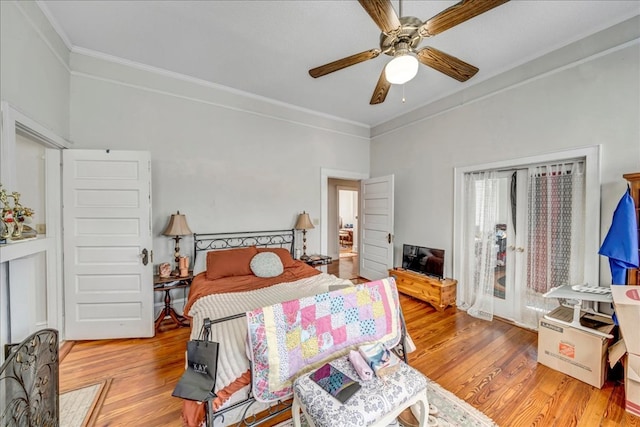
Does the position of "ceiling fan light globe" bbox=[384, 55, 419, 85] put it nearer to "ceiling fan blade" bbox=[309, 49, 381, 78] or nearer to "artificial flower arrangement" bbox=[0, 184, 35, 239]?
"ceiling fan blade" bbox=[309, 49, 381, 78]

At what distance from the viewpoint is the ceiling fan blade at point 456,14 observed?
136 cm

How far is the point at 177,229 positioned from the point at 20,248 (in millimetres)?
1560

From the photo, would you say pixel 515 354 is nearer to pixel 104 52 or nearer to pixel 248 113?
pixel 248 113

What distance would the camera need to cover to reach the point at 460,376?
7.02ft

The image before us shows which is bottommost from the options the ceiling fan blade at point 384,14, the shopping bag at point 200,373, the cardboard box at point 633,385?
the cardboard box at point 633,385

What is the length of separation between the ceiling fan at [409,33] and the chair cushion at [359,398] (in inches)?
73.1

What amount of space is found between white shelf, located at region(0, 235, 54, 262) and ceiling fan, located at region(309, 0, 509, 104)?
7.36 ft

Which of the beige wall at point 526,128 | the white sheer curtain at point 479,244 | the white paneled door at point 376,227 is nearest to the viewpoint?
the beige wall at point 526,128

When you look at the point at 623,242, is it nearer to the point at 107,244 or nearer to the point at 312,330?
the point at 312,330

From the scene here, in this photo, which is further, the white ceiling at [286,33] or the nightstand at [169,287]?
the nightstand at [169,287]

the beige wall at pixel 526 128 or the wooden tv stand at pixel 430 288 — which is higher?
the beige wall at pixel 526 128

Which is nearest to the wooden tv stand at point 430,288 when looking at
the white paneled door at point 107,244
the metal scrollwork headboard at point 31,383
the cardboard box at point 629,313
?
the cardboard box at point 629,313

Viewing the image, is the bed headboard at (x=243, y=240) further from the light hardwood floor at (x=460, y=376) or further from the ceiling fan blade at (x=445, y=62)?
the ceiling fan blade at (x=445, y=62)

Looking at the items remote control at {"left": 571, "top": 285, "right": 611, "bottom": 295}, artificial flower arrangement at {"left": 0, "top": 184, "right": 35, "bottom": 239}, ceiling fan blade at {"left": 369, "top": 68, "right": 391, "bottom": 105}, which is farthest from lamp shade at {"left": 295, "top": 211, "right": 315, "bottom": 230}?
remote control at {"left": 571, "top": 285, "right": 611, "bottom": 295}
